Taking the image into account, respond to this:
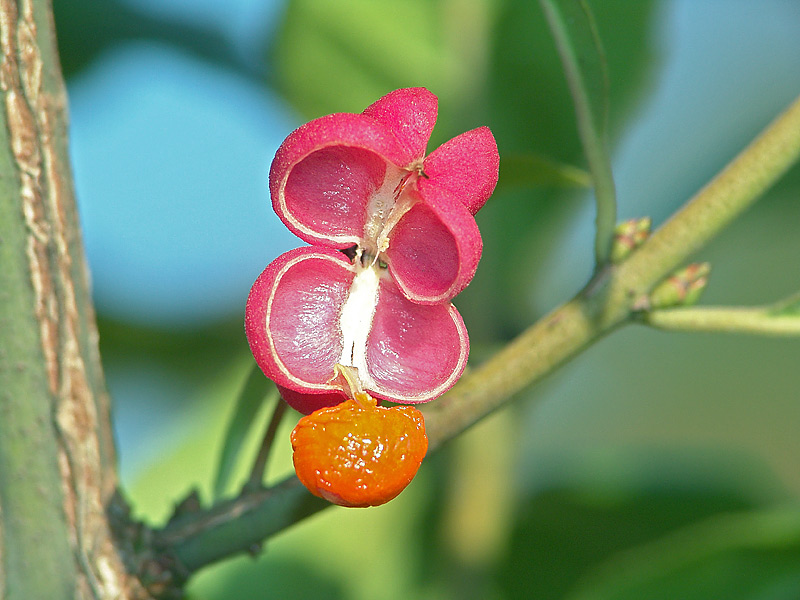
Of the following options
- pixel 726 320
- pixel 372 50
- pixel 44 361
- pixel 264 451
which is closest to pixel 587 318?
pixel 726 320

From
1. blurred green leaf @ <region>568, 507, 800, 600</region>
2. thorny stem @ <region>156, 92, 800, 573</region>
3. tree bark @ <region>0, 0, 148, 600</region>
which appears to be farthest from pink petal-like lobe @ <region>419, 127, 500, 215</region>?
blurred green leaf @ <region>568, 507, 800, 600</region>

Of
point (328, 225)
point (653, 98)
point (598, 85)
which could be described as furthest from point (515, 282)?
point (328, 225)

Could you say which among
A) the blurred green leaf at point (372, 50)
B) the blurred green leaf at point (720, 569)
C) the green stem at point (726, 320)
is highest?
the blurred green leaf at point (372, 50)

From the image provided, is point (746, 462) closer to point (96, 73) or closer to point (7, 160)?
point (7, 160)

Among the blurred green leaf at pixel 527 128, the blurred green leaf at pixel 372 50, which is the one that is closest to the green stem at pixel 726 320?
the blurred green leaf at pixel 527 128

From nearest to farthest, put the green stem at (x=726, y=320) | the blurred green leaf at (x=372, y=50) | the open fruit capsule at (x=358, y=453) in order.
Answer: the open fruit capsule at (x=358, y=453) < the green stem at (x=726, y=320) < the blurred green leaf at (x=372, y=50)

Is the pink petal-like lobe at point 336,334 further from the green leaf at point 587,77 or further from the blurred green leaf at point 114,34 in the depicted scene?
the blurred green leaf at point 114,34

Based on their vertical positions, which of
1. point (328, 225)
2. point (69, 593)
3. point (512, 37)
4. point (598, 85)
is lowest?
point (69, 593)
